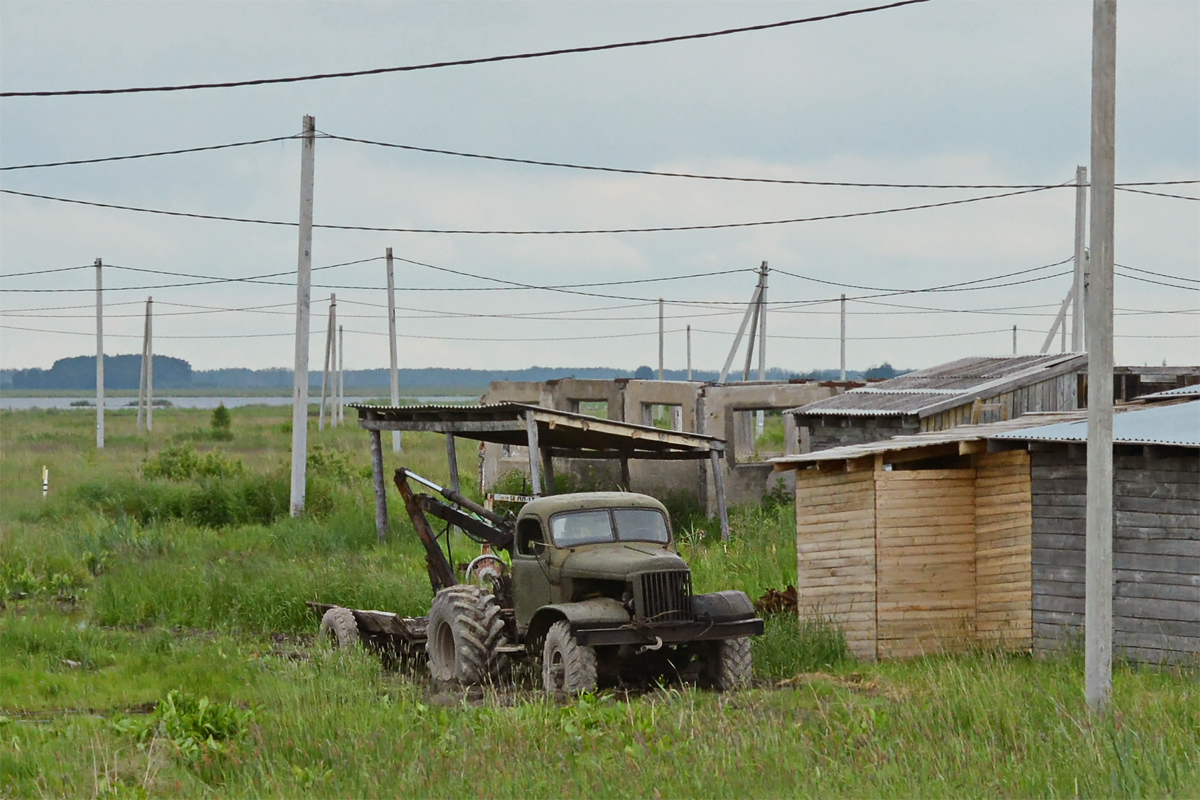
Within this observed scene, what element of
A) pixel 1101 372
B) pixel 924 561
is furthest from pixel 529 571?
pixel 1101 372

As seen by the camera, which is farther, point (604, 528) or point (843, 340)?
point (843, 340)

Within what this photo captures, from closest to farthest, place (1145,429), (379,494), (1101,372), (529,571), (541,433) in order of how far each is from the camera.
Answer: (1101,372)
(1145,429)
(529,571)
(541,433)
(379,494)

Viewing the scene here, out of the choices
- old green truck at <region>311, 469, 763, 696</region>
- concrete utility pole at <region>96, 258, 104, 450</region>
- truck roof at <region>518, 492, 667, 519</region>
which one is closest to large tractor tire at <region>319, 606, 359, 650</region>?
old green truck at <region>311, 469, 763, 696</region>

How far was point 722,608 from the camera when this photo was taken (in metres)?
13.3

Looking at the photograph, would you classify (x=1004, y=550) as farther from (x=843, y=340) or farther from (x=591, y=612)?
(x=843, y=340)

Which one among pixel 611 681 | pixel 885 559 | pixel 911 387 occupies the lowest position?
pixel 611 681

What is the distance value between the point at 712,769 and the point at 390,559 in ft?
43.0

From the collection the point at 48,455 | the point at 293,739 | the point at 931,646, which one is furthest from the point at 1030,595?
the point at 48,455

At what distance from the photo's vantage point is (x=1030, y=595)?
14.6 meters

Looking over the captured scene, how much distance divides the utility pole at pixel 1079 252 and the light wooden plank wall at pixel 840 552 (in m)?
16.7

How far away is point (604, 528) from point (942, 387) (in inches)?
514

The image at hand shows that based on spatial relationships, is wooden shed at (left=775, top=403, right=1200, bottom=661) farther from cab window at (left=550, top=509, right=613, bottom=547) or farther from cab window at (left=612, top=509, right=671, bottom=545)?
cab window at (left=550, top=509, right=613, bottom=547)

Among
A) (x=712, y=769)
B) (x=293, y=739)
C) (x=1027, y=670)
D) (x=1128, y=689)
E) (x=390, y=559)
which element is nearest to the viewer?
(x=712, y=769)

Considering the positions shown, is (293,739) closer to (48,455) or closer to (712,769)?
(712,769)
